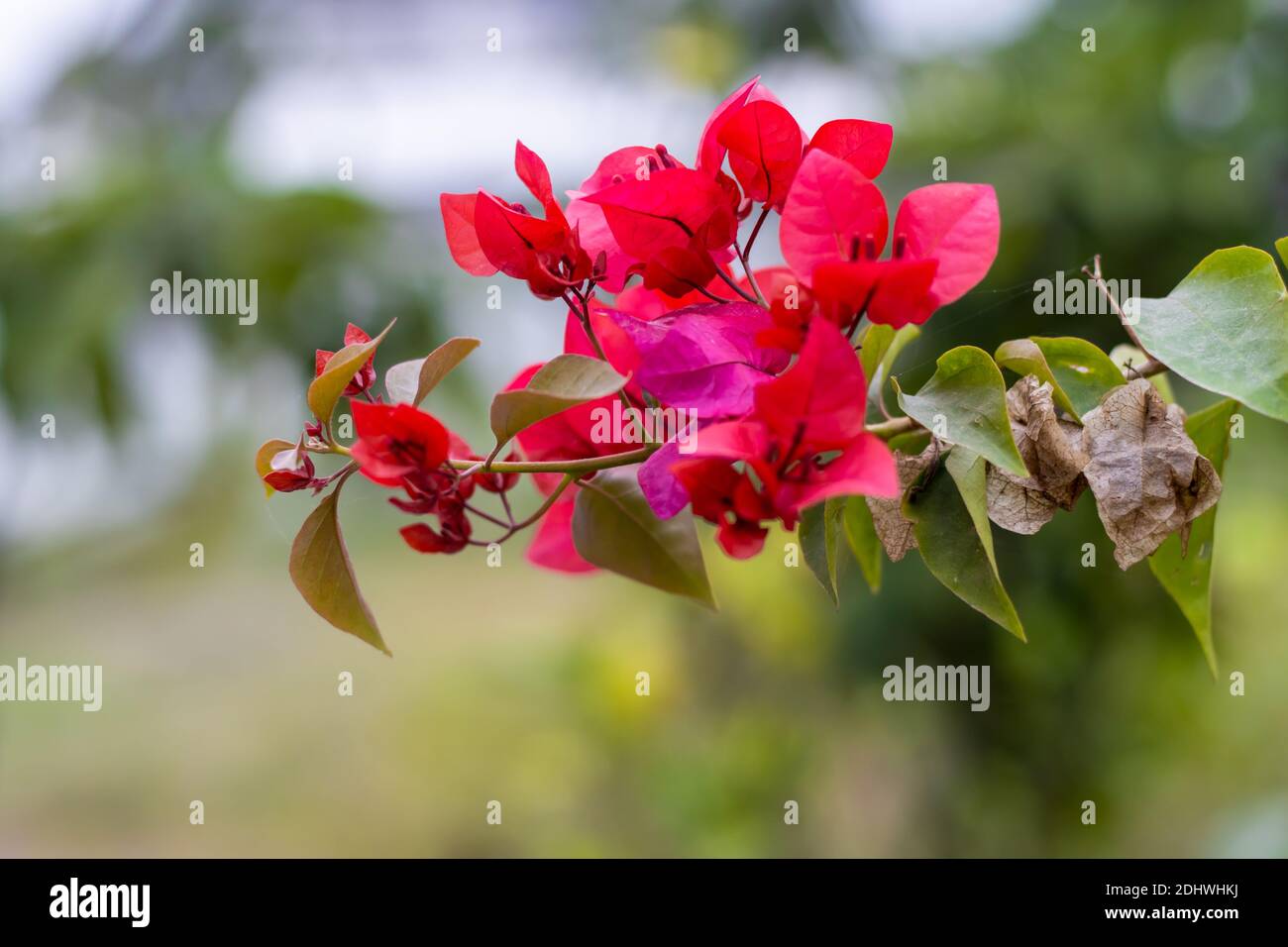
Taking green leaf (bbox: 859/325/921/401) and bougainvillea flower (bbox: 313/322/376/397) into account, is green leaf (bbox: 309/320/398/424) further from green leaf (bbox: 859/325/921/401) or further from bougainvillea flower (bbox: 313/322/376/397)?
green leaf (bbox: 859/325/921/401)

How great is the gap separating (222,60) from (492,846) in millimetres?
1353

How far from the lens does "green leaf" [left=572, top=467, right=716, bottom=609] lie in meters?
0.30

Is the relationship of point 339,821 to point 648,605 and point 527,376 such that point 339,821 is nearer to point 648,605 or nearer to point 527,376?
point 648,605

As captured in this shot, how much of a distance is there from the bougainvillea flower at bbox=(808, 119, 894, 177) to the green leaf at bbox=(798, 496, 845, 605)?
9cm

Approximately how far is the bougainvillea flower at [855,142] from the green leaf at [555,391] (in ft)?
0.30

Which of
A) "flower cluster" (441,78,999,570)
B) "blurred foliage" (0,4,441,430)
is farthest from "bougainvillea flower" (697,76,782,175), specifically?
"blurred foliage" (0,4,441,430)

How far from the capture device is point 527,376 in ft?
1.06

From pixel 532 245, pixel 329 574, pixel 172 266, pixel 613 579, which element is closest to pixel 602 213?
pixel 532 245

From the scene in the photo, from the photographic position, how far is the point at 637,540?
31cm

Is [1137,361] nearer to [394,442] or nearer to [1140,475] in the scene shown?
[1140,475]

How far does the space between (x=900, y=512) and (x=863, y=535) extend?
0.06m

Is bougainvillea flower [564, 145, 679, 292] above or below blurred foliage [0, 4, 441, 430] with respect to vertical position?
below

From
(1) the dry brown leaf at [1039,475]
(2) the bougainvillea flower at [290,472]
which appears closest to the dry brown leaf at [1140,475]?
(1) the dry brown leaf at [1039,475]

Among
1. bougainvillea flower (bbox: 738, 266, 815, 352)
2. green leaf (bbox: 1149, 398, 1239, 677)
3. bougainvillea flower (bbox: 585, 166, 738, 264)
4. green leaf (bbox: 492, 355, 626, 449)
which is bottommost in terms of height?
green leaf (bbox: 1149, 398, 1239, 677)
